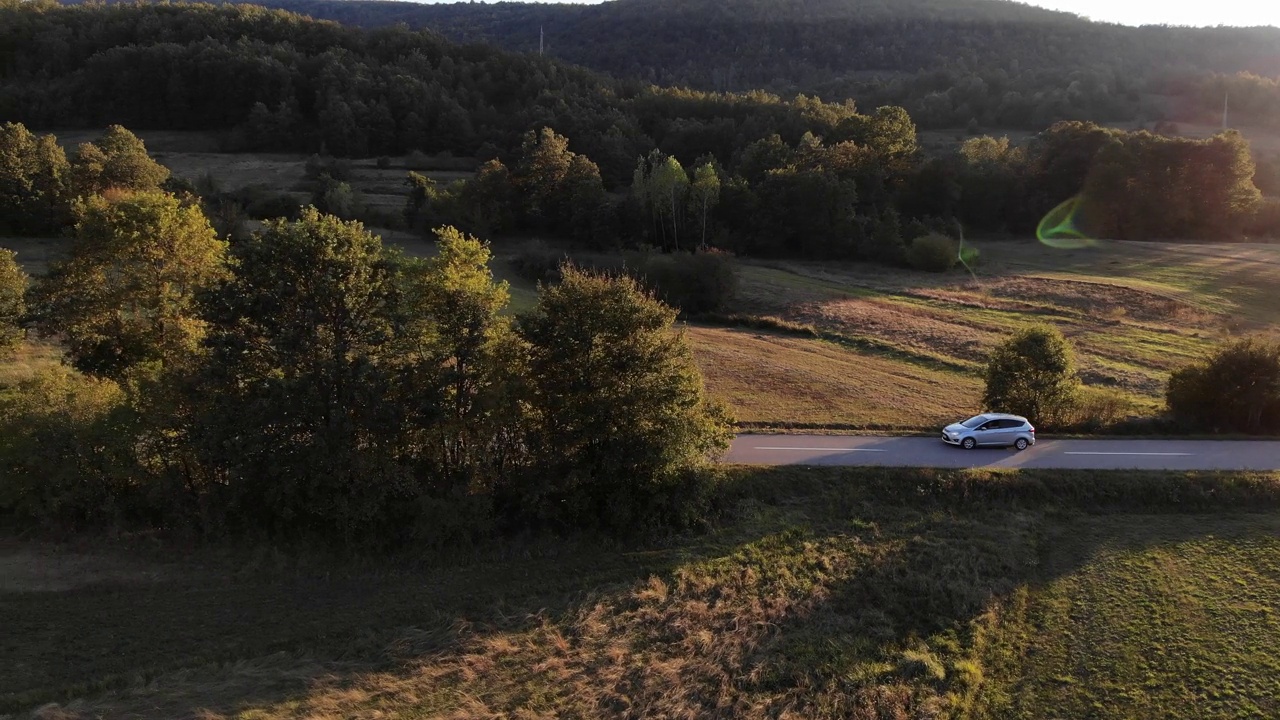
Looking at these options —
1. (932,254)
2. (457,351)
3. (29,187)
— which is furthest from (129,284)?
(932,254)

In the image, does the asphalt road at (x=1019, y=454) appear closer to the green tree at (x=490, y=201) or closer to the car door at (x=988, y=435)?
the car door at (x=988, y=435)

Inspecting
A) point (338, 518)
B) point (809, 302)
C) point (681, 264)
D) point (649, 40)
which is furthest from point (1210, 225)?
point (649, 40)

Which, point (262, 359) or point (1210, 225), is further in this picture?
point (1210, 225)

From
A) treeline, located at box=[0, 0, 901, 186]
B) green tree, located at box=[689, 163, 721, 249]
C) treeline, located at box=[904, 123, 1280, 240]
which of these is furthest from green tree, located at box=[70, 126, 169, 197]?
treeline, located at box=[904, 123, 1280, 240]

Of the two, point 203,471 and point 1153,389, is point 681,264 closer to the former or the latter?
point 1153,389

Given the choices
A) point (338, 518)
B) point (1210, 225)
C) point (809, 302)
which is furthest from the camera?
point (1210, 225)

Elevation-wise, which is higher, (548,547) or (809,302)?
(809,302)

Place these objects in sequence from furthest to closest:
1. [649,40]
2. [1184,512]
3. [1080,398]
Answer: [649,40], [1080,398], [1184,512]

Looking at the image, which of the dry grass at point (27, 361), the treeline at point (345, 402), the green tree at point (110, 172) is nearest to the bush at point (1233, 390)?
the treeline at point (345, 402)
